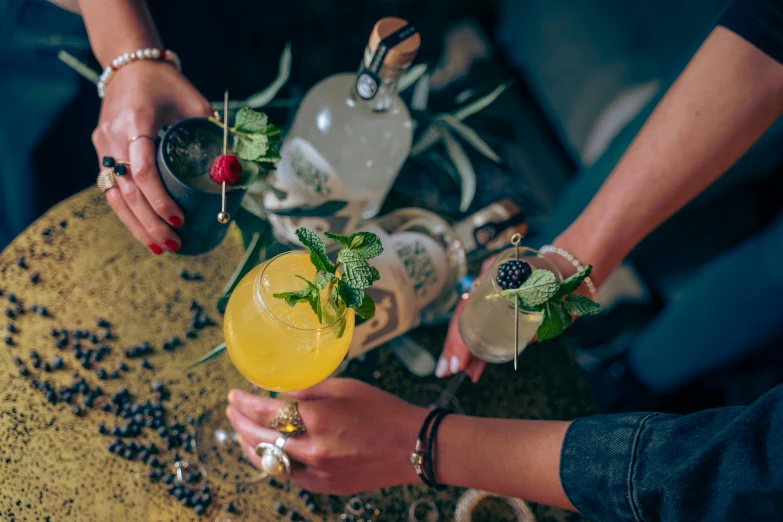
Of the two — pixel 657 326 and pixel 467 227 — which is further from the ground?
pixel 467 227

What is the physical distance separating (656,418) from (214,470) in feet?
2.13

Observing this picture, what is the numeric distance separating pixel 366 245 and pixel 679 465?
431mm

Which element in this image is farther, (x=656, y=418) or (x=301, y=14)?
(x=301, y=14)

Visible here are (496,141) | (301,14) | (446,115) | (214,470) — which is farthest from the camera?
(301,14)

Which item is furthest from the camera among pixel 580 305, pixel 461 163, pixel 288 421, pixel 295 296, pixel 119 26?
pixel 461 163

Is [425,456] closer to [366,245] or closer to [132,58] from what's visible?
[366,245]

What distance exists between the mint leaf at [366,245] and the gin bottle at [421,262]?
0.18m

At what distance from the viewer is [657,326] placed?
5.23 feet

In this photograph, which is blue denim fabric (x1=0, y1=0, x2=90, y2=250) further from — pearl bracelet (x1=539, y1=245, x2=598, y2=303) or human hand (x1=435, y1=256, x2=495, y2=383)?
pearl bracelet (x1=539, y1=245, x2=598, y2=303)

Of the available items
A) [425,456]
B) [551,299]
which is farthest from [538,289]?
[425,456]

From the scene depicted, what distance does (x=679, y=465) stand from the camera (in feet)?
2.05

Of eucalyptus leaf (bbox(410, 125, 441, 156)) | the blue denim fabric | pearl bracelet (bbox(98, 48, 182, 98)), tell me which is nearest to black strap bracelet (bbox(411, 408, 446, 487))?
eucalyptus leaf (bbox(410, 125, 441, 156))

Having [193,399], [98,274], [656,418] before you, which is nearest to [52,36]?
[98,274]

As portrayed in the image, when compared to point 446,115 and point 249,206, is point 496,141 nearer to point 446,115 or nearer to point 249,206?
point 446,115
